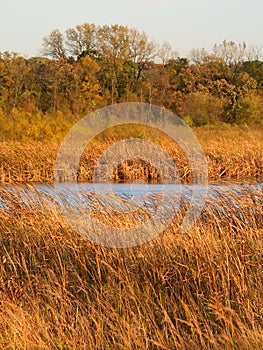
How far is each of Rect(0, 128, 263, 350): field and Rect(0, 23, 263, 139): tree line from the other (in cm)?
2361

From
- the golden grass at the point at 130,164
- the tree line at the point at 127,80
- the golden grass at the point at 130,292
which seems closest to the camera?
the golden grass at the point at 130,292

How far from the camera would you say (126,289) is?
15.8 feet

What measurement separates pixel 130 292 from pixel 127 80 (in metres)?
35.0

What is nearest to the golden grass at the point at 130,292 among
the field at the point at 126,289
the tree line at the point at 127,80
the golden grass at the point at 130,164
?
the field at the point at 126,289

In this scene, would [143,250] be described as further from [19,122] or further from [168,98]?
[168,98]

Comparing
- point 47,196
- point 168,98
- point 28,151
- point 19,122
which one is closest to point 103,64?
point 168,98

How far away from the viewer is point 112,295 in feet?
15.2

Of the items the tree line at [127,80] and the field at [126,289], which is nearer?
the field at [126,289]

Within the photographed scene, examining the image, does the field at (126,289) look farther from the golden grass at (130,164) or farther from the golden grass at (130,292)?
the golden grass at (130,164)

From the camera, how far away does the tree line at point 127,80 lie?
3438 centimetres

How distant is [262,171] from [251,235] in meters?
11.0

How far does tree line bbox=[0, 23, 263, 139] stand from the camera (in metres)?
34.4

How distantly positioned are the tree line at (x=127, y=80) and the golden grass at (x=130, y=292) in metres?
23.9

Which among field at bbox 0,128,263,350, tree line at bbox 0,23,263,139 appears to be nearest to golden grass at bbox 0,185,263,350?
field at bbox 0,128,263,350
